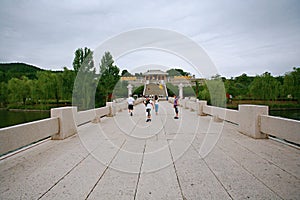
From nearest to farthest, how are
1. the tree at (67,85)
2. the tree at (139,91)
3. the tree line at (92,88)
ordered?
the tree line at (92,88) < the tree at (67,85) < the tree at (139,91)

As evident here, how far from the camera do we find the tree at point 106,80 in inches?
1827

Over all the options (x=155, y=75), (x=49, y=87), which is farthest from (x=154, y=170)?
(x=155, y=75)

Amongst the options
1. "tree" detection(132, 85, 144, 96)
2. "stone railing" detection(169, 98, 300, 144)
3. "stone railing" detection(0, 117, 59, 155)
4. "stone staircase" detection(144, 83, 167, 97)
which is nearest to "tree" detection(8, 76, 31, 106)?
"tree" detection(132, 85, 144, 96)

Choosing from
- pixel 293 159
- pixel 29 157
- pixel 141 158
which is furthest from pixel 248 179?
pixel 29 157

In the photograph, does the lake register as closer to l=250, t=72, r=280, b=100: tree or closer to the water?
the water

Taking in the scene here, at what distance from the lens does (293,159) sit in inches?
191

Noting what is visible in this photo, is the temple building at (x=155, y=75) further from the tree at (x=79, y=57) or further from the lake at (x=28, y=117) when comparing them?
the lake at (x=28, y=117)

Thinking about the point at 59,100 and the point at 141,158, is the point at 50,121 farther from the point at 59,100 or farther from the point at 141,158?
the point at 59,100

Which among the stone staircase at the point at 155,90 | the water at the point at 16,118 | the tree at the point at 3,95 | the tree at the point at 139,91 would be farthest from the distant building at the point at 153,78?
the water at the point at 16,118

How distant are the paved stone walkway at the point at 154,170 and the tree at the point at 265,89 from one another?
3825cm

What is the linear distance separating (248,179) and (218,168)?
0.67 metres

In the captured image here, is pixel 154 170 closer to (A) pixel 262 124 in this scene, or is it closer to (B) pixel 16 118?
(A) pixel 262 124

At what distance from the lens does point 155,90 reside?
58.4 m

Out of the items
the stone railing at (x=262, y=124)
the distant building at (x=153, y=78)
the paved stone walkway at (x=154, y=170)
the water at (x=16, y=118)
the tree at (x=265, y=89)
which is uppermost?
the distant building at (x=153, y=78)
